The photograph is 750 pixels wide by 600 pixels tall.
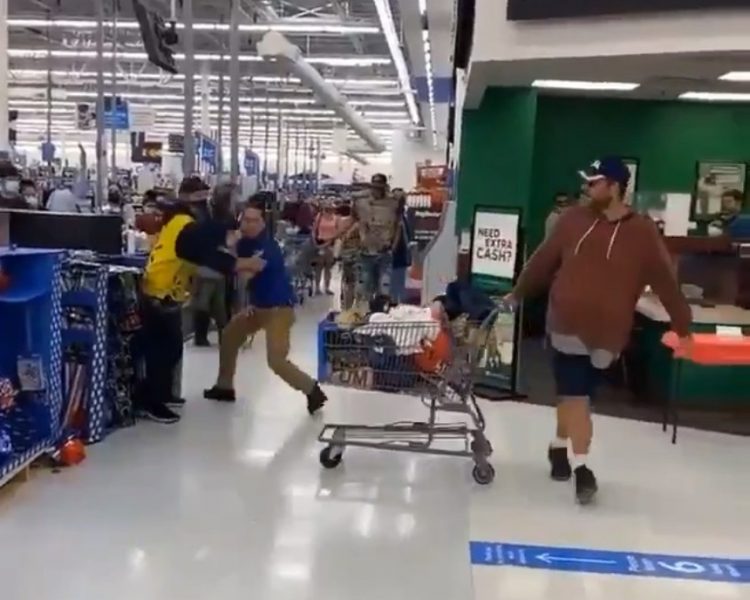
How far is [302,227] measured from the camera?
16062 mm

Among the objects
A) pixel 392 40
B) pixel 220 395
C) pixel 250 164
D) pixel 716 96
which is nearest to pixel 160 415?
pixel 220 395

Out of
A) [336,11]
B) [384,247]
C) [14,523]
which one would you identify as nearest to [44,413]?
[14,523]

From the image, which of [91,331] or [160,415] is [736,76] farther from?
[91,331]

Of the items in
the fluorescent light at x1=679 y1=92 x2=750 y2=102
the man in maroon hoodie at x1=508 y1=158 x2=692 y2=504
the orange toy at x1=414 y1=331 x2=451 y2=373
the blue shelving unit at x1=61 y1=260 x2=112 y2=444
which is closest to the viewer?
the man in maroon hoodie at x1=508 y1=158 x2=692 y2=504

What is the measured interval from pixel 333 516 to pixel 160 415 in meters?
2.23

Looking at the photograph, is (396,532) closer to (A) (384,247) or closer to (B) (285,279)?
(B) (285,279)

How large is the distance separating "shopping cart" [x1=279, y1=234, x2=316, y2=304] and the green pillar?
210 inches

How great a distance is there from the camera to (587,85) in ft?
31.4

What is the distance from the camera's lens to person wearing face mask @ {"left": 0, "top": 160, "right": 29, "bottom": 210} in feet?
31.9

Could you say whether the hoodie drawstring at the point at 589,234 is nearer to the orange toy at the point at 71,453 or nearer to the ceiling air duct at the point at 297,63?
the orange toy at the point at 71,453

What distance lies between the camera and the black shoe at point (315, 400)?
729 cm

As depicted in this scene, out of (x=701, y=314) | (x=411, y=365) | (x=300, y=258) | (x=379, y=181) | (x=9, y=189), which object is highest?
(x=379, y=181)

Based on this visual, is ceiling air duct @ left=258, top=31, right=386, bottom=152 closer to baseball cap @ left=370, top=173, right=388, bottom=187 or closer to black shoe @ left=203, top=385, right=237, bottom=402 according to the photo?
baseball cap @ left=370, top=173, right=388, bottom=187

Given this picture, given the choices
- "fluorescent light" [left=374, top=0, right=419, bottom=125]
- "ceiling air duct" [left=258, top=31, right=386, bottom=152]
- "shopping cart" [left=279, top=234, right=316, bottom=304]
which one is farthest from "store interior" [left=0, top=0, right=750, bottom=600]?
"fluorescent light" [left=374, top=0, right=419, bottom=125]
